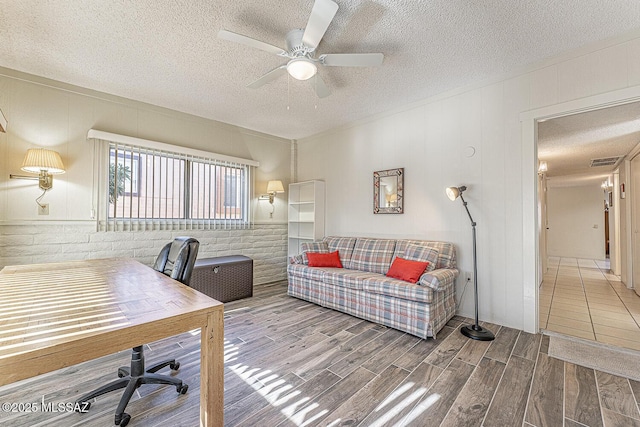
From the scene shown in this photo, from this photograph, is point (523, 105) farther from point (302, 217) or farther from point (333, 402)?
point (302, 217)

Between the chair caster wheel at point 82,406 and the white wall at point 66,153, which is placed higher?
the white wall at point 66,153

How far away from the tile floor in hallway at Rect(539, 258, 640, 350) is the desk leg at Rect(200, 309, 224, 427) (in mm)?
3272

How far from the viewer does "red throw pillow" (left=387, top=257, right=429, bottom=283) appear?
115 inches

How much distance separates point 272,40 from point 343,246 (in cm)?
276

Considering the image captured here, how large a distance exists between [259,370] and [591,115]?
4.40 m

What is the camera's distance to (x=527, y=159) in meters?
2.77

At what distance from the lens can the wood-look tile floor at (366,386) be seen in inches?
63.4

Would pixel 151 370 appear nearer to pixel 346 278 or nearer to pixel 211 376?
pixel 211 376

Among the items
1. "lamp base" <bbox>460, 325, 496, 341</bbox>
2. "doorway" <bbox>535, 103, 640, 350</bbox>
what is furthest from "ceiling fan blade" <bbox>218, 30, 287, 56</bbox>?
"lamp base" <bbox>460, 325, 496, 341</bbox>

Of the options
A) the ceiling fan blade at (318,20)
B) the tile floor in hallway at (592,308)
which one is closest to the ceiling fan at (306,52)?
the ceiling fan blade at (318,20)

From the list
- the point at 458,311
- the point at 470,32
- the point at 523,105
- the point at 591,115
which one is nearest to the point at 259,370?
the point at 458,311

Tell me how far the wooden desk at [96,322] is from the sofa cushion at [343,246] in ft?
8.56

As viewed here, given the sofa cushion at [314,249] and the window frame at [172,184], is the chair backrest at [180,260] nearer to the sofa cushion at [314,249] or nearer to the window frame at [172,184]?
the window frame at [172,184]

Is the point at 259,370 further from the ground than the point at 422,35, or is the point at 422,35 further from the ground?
the point at 422,35
